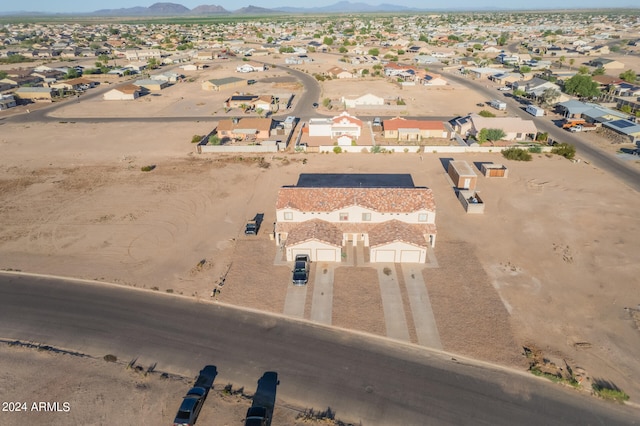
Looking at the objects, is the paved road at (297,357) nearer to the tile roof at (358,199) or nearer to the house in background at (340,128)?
the tile roof at (358,199)

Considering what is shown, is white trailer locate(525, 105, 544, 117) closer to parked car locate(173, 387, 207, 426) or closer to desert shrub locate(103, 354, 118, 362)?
parked car locate(173, 387, 207, 426)

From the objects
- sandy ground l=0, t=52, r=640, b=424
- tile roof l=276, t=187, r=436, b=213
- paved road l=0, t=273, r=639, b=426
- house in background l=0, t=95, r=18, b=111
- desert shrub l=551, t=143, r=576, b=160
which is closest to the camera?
paved road l=0, t=273, r=639, b=426

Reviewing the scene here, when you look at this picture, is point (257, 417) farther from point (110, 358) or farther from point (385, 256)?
point (385, 256)

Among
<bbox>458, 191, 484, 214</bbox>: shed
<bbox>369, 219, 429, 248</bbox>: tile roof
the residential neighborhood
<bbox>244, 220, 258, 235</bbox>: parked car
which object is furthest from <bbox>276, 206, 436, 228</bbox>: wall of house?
<bbox>458, 191, 484, 214</bbox>: shed

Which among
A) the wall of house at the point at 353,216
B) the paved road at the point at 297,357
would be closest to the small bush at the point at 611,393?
the paved road at the point at 297,357

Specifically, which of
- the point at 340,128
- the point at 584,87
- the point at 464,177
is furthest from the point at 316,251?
the point at 584,87

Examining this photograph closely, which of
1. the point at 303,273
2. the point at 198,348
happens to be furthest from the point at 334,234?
the point at 198,348

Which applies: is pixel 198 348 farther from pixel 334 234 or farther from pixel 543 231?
pixel 543 231
